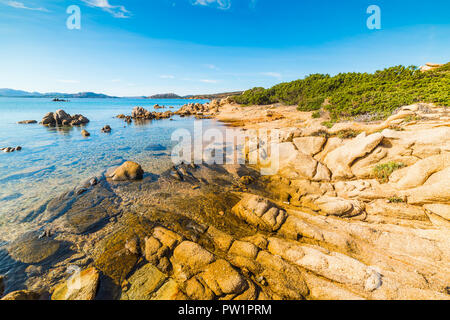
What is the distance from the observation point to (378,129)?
12.0m

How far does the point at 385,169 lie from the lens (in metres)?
9.34

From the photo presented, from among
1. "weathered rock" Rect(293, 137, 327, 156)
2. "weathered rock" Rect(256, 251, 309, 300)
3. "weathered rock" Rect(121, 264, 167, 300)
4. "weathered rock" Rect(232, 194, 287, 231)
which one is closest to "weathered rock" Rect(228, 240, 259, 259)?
"weathered rock" Rect(256, 251, 309, 300)

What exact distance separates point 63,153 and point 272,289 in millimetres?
25493

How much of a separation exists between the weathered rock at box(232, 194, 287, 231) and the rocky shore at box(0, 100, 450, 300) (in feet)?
0.18

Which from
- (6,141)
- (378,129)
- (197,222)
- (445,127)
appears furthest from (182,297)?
(6,141)

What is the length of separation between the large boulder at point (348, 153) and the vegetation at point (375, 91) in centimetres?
1031

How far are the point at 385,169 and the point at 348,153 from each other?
2.29 meters

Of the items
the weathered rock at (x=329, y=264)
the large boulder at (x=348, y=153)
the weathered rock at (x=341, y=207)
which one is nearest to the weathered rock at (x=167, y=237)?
the weathered rock at (x=329, y=264)

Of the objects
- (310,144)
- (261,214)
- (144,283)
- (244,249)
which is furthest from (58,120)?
(310,144)

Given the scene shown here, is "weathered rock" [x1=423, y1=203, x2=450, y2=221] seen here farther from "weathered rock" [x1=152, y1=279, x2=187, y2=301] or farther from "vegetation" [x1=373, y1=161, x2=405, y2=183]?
"weathered rock" [x1=152, y1=279, x2=187, y2=301]

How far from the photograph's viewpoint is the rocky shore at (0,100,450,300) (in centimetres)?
515

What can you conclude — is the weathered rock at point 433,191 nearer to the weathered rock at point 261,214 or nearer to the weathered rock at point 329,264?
the weathered rock at point 329,264

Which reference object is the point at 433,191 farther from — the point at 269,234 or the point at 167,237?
the point at 167,237
